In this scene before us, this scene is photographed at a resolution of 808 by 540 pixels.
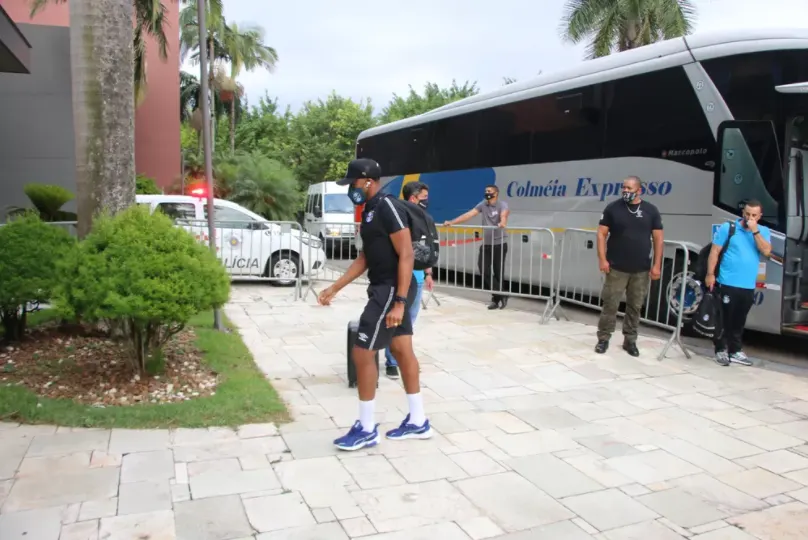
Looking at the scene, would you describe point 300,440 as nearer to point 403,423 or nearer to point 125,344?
point 403,423

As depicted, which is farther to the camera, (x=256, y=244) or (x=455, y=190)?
(x=455, y=190)

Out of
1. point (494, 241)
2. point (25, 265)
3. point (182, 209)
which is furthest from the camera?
point (182, 209)

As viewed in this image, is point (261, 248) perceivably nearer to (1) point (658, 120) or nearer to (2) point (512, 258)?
(2) point (512, 258)

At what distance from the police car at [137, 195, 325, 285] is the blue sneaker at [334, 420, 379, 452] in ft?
22.6

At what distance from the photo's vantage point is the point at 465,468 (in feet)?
13.4

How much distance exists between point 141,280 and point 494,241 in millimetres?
5696

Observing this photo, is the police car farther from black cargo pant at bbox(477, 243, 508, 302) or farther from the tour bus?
the tour bus

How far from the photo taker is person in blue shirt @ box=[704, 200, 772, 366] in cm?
653

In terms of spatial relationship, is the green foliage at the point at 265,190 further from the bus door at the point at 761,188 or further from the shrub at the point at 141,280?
the shrub at the point at 141,280

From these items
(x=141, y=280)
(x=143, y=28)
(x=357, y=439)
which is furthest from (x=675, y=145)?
(x=143, y=28)

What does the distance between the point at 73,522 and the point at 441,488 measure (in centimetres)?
193

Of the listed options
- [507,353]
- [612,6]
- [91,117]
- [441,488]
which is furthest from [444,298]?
[612,6]

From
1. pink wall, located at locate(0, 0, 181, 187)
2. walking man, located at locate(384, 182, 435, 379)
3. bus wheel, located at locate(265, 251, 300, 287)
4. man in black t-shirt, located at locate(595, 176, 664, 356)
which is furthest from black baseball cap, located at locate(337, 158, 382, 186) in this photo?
pink wall, located at locate(0, 0, 181, 187)

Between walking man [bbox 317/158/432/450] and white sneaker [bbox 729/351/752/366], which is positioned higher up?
walking man [bbox 317/158/432/450]
